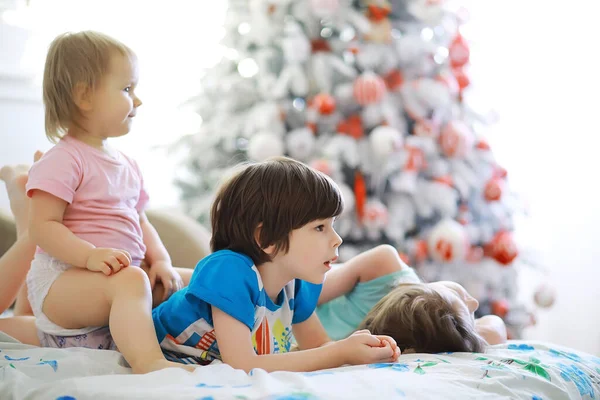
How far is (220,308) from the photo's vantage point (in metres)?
1.19

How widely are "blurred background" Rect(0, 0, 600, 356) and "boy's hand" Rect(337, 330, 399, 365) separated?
83.4 inches

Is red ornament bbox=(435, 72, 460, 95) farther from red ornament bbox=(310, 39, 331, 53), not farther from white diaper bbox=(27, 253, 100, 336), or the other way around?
white diaper bbox=(27, 253, 100, 336)

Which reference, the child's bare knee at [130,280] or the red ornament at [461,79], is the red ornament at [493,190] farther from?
the child's bare knee at [130,280]

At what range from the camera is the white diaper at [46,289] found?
135cm

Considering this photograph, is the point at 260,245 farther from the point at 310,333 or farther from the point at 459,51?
the point at 459,51

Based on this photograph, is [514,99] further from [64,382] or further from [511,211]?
[64,382]

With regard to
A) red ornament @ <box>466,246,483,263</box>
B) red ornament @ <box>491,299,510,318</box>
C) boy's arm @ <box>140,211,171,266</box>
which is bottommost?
red ornament @ <box>491,299,510,318</box>

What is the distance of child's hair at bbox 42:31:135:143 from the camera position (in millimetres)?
1401

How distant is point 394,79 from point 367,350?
1934 millimetres

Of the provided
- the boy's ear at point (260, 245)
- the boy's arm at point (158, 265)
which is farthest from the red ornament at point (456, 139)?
the boy's ear at point (260, 245)

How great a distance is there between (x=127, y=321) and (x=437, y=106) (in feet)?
6.67

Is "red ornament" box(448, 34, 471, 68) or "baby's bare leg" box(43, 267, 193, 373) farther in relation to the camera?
"red ornament" box(448, 34, 471, 68)

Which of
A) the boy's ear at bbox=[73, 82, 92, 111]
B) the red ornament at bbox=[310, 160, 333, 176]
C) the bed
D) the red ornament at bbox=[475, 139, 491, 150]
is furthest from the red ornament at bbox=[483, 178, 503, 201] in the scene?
the boy's ear at bbox=[73, 82, 92, 111]

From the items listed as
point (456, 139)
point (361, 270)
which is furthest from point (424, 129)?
point (361, 270)
